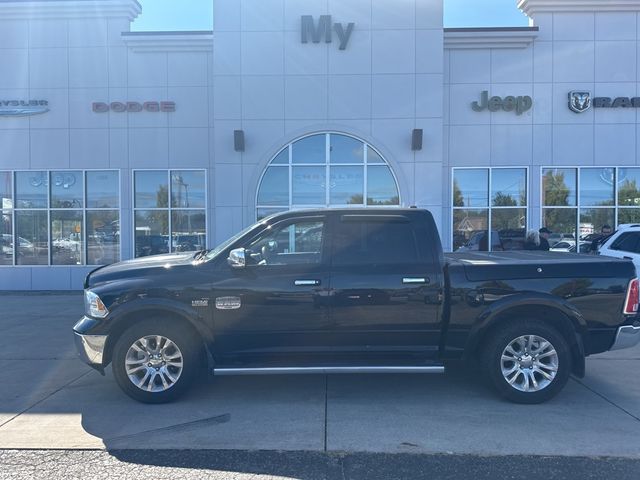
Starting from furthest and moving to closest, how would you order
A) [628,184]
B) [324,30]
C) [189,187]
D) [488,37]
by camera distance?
1. [189,187]
2. [628,184]
3. [488,37]
4. [324,30]

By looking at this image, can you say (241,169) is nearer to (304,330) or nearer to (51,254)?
(51,254)

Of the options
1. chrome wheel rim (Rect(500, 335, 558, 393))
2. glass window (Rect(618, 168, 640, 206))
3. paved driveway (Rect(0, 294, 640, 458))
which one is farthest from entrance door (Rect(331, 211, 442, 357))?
→ glass window (Rect(618, 168, 640, 206))

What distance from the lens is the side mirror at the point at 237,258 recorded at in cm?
547

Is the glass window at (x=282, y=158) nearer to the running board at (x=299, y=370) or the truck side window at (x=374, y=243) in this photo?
the truck side window at (x=374, y=243)

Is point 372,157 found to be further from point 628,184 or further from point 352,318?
point 352,318

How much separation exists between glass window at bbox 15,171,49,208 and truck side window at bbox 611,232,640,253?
1427cm

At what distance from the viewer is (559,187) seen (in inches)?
581

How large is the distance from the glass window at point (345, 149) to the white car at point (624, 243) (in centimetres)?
591

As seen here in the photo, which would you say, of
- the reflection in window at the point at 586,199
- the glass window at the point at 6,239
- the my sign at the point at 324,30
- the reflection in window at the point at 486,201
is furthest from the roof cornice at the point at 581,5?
the glass window at the point at 6,239

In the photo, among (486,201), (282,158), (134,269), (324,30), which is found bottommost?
(134,269)

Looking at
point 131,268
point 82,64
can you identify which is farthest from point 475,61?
point 131,268

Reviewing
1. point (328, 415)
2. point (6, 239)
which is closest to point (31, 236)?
point (6, 239)

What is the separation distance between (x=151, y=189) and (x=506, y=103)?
984 cm

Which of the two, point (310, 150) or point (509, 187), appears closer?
point (310, 150)
